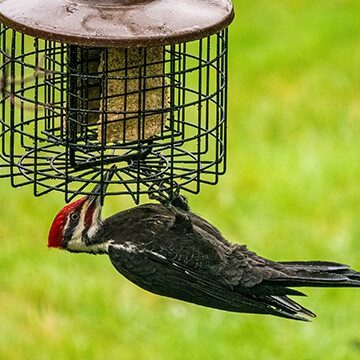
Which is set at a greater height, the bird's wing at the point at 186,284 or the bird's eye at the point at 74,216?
the bird's eye at the point at 74,216

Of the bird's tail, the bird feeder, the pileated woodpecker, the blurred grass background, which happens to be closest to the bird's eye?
the pileated woodpecker

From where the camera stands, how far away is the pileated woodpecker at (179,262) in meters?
5.03

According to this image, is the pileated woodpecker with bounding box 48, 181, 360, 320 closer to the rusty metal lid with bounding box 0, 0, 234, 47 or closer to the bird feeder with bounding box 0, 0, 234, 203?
the bird feeder with bounding box 0, 0, 234, 203

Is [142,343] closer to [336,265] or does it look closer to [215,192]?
[215,192]

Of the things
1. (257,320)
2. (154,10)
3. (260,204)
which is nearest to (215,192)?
(260,204)

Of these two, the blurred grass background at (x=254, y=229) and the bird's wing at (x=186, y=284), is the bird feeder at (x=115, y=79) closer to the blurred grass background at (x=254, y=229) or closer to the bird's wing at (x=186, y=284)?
the bird's wing at (x=186, y=284)

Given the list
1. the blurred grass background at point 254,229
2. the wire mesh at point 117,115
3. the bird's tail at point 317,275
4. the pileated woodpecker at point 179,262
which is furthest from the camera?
the blurred grass background at point 254,229

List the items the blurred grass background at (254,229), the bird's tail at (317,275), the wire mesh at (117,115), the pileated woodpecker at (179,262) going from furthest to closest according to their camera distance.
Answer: the blurred grass background at (254,229)
the pileated woodpecker at (179,262)
the bird's tail at (317,275)
the wire mesh at (117,115)

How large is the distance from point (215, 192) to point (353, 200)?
103cm

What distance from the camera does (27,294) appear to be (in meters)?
8.20

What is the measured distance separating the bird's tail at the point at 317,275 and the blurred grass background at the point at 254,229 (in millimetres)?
2490

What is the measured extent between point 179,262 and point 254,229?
3744 millimetres

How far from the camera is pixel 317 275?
4.99 metres

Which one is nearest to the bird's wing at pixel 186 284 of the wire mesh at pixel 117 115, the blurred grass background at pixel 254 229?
the wire mesh at pixel 117 115
